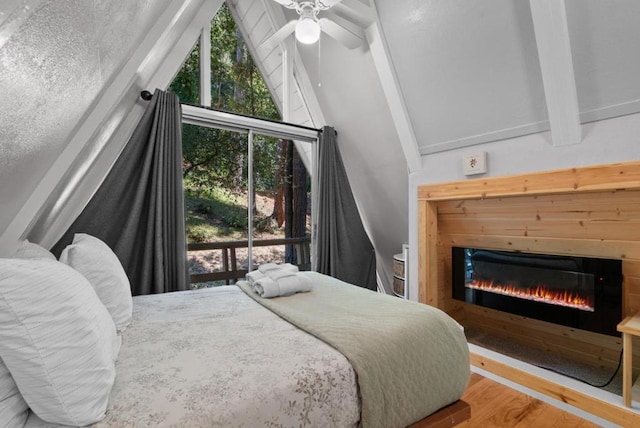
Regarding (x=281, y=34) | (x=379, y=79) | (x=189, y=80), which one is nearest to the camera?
(x=281, y=34)

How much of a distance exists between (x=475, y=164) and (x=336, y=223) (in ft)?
5.49

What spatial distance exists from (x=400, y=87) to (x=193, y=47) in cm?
199

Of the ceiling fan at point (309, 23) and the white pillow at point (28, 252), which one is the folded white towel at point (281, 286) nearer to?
the white pillow at point (28, 252)

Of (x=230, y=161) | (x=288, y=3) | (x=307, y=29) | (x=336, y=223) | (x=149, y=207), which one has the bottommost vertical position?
(x=336, y=223)

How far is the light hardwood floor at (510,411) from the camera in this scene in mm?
1659

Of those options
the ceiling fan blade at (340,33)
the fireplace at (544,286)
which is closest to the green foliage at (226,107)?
the ceiling fan blade at (340,33)

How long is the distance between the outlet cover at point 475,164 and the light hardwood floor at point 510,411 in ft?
4.78

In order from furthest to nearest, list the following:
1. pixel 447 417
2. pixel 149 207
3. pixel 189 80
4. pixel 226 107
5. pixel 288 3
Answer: pixel 226 107
pixel 189 80
pixel 149 207
pixel 288 3
pixel 447 417

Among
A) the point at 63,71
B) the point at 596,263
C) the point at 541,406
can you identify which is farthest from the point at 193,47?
the point at 541,406

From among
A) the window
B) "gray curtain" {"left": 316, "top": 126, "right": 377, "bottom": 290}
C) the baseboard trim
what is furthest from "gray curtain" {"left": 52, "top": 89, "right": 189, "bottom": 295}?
the baseboard trim

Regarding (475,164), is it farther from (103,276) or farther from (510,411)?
(103,276)

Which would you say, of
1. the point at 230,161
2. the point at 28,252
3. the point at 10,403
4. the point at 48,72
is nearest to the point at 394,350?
the point at 10,403

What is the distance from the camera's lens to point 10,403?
2.35 feet

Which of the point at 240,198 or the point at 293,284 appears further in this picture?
the point at 240,198
